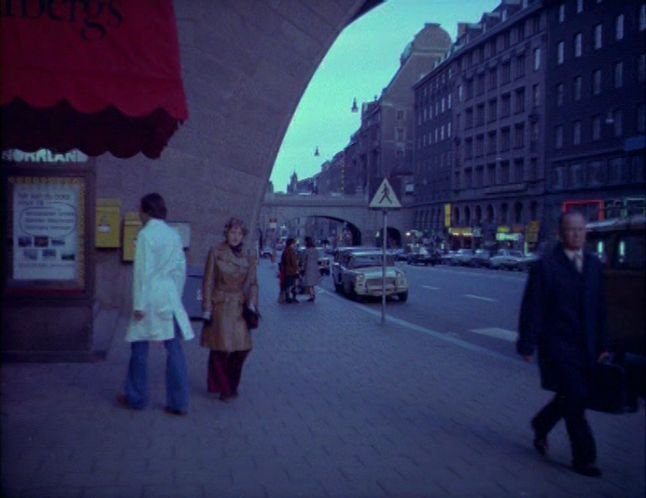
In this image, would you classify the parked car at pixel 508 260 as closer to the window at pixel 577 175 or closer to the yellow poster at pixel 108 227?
the window at pixel 577 175

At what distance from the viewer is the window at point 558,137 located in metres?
49.2

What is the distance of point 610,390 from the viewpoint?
5.40 meters

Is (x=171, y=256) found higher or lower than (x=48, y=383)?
higher

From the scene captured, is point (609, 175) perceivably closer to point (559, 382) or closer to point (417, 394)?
point (417, 394)

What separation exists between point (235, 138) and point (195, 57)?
1713mm

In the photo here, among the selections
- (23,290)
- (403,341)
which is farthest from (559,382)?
(403,341)

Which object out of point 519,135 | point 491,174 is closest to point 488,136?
point 491,174

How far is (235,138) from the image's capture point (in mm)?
15812

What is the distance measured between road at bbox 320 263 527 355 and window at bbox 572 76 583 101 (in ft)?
49.0

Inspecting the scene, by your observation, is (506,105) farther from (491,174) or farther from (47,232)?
(47,232)

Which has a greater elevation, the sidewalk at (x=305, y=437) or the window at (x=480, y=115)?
the window at (x=480, y=115)

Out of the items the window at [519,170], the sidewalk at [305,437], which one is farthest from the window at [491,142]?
the sidewalk at [305,437]

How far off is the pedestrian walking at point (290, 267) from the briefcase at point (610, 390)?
17.4 m

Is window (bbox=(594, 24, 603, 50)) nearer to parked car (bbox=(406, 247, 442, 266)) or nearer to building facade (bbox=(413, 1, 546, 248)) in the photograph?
building facade (bbox=(413, 1, 546, 248))
